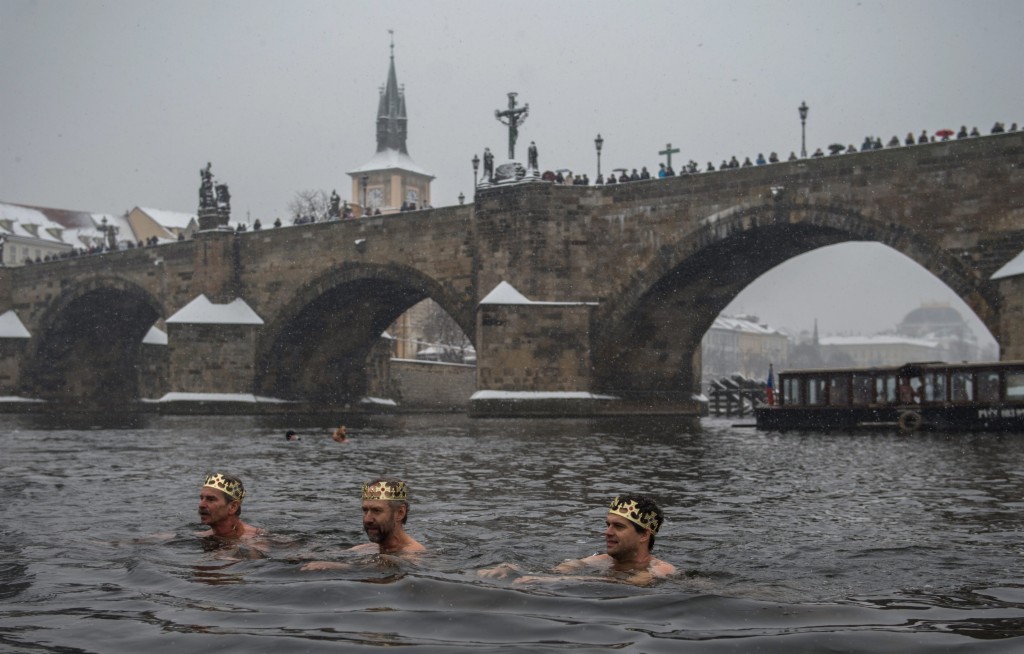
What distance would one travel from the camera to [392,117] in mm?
103375

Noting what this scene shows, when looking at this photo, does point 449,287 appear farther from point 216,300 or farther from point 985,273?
point 985,273

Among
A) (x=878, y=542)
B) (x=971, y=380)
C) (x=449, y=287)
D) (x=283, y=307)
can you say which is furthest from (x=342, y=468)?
(x=283, y=307)

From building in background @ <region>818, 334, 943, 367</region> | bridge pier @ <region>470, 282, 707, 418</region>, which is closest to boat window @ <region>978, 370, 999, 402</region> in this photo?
bridge pier @ <region>470, 282, 707, 418</region>

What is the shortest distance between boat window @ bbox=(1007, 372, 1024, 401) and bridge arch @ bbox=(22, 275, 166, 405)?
36.5 m

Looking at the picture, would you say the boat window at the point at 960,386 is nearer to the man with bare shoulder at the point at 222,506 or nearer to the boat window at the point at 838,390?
the boat window at the point at 838,390

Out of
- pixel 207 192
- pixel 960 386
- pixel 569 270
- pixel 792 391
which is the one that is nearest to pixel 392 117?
pixel 207 192

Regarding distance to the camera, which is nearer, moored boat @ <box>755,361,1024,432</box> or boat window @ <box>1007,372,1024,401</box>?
boat window @ <box>1007,372,1024,401</box>

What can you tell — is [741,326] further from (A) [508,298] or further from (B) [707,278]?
(A) [508,298]

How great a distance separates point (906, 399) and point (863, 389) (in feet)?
→ 5.64

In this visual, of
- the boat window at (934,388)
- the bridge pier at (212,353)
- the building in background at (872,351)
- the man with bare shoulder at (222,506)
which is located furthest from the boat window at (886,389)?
the building in background at (872,351)

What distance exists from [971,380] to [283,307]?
2483cm

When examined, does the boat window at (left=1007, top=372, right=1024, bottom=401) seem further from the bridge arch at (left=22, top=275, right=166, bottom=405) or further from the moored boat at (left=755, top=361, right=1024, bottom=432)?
the bridge arch at (left=22, top=275, right=166, bottom=405)

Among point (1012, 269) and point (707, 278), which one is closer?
point (1012, 269)

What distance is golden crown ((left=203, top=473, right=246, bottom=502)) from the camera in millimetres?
8406
